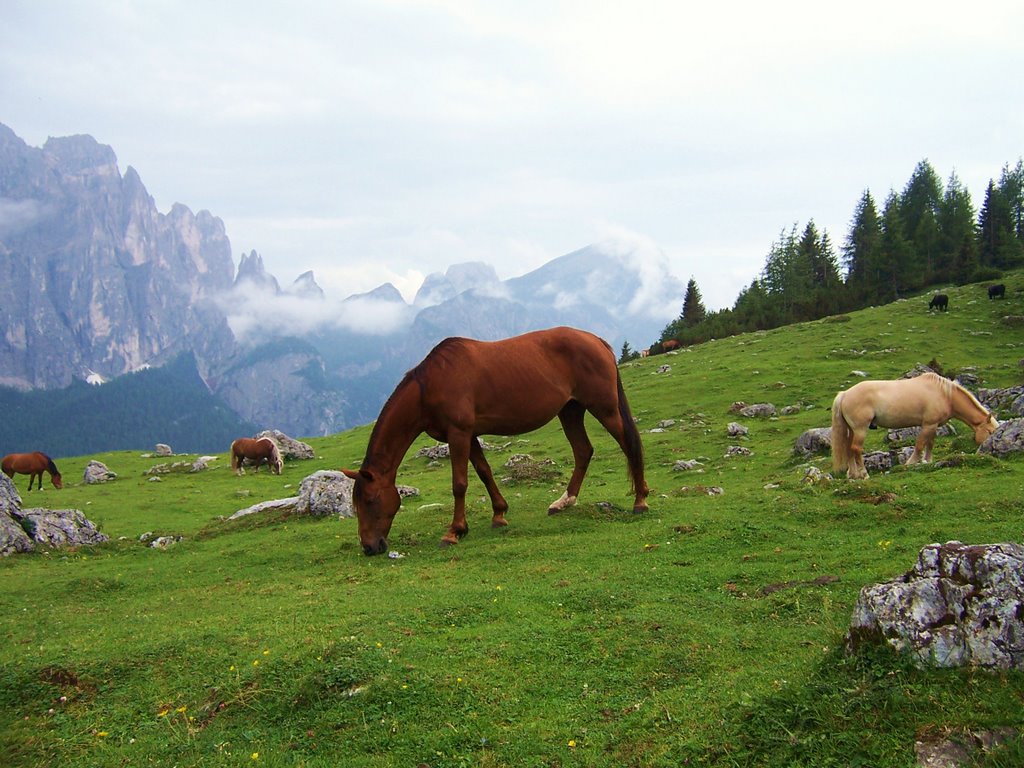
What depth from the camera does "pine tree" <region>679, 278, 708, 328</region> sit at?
255 ft

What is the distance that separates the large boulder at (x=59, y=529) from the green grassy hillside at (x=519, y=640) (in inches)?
30.9

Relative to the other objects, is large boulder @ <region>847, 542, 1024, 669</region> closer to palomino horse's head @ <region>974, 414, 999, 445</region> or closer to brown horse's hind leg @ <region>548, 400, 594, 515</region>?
brown horse's hind leg @ <region>548, 400, 594, 515</region>

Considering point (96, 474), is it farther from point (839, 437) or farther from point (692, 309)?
point (692, 309)

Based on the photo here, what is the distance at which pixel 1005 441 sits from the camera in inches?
546

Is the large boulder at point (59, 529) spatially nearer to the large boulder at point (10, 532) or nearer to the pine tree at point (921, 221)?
the large boulder at point (10, 532)

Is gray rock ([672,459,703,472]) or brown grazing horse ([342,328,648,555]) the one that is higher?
brown grazing horse ([342,328,648,555])

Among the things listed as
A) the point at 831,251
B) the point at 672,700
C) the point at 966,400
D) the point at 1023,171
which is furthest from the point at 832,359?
the point at 1023,171

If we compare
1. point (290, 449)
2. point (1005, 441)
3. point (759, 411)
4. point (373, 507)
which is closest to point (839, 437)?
point (1005, 441)

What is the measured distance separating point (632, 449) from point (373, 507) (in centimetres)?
534

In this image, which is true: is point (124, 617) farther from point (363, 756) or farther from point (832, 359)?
point (832, 359)

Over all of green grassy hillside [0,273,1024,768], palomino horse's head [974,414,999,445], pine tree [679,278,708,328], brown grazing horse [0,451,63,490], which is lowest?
green grassy hillside [0,273,1024,768]

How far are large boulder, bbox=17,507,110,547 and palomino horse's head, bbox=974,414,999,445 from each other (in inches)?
837

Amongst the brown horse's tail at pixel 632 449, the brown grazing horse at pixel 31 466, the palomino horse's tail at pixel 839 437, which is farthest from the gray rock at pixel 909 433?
the brown grazing horse at pixel 31 466

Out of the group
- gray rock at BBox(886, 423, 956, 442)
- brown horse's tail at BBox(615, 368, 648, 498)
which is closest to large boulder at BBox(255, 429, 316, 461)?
brown horse's tail at BBox(615, 368, 648, 498)
